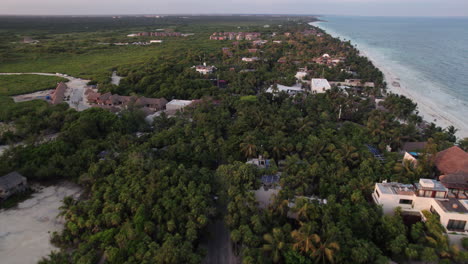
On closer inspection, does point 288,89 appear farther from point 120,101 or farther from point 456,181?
point 456,181

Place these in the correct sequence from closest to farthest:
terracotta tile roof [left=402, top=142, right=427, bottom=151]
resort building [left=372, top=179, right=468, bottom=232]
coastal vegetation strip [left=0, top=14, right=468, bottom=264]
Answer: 1. coastal vegetation strip [left=0, top=14, right=468, bottom=264]
2. resort building [left=372, top=179, right=468, bottom=232]
3. terracotta tile roof [left=402, top=142, right=427, bottom=151]

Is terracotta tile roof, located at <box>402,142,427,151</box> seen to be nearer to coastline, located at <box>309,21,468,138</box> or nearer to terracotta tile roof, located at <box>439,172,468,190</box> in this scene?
terracotta tile roof, located at <box>439,172,468,190</box>

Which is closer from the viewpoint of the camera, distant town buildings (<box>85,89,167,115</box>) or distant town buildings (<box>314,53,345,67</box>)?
distant town buildings (<box>85,89,167,115</box>)

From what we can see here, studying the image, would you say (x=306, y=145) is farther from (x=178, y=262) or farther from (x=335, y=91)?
(x=335, y=91)

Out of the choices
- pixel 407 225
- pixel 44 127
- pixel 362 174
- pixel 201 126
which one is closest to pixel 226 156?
pixel 201 126

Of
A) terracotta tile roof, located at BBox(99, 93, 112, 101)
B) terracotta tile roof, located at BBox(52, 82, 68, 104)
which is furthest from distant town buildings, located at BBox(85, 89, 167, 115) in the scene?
terracotta tile roof, located at BBox(52, 82, 68, 104)

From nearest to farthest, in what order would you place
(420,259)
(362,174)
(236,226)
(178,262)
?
(178,262) → (420,259) → (236,226) → (362,174)
